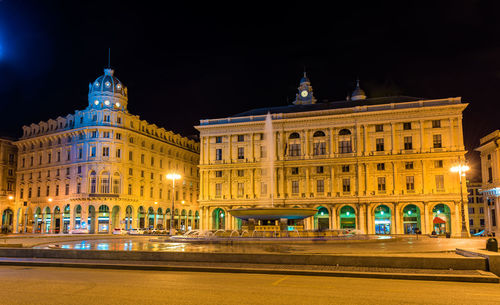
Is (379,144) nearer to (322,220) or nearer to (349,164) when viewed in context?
(349,164)

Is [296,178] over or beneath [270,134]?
beneath

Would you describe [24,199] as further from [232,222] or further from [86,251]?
[86,251]

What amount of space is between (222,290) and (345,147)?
56487 millimetres

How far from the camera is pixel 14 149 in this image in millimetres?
85062

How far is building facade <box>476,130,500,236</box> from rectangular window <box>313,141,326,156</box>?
25.2 m

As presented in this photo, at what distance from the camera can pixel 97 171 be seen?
70.1 metres

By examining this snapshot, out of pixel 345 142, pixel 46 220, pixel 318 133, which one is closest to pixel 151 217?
pixel 46 220

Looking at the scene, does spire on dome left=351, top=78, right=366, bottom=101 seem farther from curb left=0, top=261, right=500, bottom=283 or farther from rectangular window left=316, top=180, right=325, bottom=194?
curb left=0, top=261, right=500, bottom=283

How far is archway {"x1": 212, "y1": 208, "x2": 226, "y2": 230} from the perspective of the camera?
233ft

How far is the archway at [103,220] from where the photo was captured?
69.1m

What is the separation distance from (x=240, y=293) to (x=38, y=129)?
266 ft

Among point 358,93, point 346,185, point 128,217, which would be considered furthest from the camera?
point 358,93

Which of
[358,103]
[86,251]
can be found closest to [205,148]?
[358,103]

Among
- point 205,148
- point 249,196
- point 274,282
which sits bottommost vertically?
point 274,282
